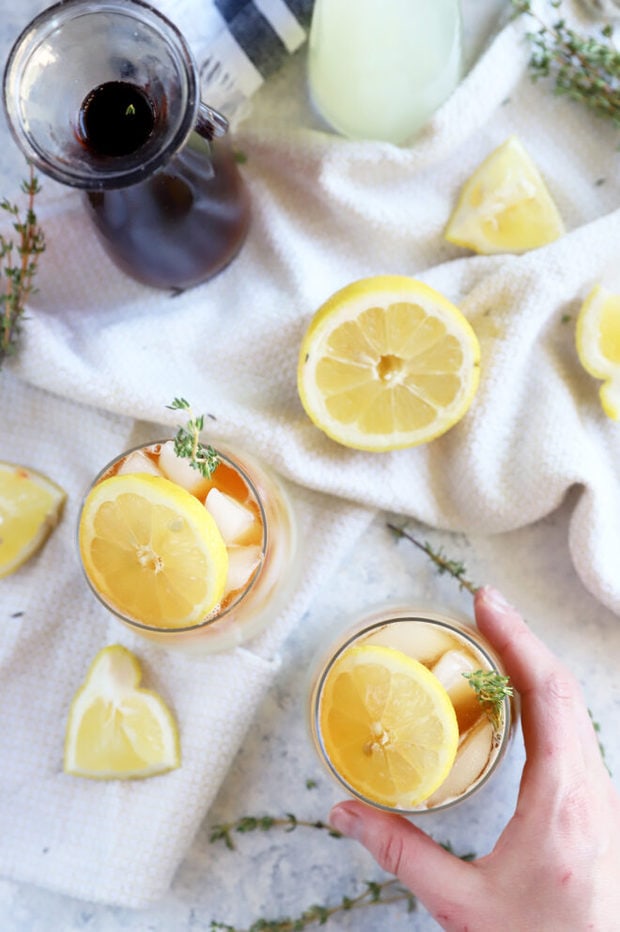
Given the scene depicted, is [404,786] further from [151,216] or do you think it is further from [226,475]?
[151,216]

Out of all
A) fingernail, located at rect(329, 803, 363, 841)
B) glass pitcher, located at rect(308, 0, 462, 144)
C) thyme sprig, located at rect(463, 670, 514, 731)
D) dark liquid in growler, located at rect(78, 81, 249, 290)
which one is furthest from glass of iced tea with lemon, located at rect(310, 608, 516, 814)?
glass pitcher, located at rect(308, 0, 462, 144)

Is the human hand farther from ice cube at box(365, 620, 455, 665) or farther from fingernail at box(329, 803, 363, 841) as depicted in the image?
ice cube at box(365, 620, 455, 665)

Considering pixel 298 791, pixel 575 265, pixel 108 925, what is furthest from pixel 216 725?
pixel 575 265

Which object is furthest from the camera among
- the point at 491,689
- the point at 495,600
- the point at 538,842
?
the point at 495,600

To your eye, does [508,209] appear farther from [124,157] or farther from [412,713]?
[412,713]

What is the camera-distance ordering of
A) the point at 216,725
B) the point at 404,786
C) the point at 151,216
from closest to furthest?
the point at 404,786 → the point at 151,216 → the point at 216,725

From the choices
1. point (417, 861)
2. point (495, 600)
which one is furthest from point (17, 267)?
point (417, 861)

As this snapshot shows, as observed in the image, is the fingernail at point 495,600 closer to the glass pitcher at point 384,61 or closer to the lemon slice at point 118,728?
the lemon slice at point 118,728

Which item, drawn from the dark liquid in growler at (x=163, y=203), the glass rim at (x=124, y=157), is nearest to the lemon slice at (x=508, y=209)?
the dark liquid in growler at (x=163, y=203)

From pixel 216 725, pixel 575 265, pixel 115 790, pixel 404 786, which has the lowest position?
pixel 115 790
